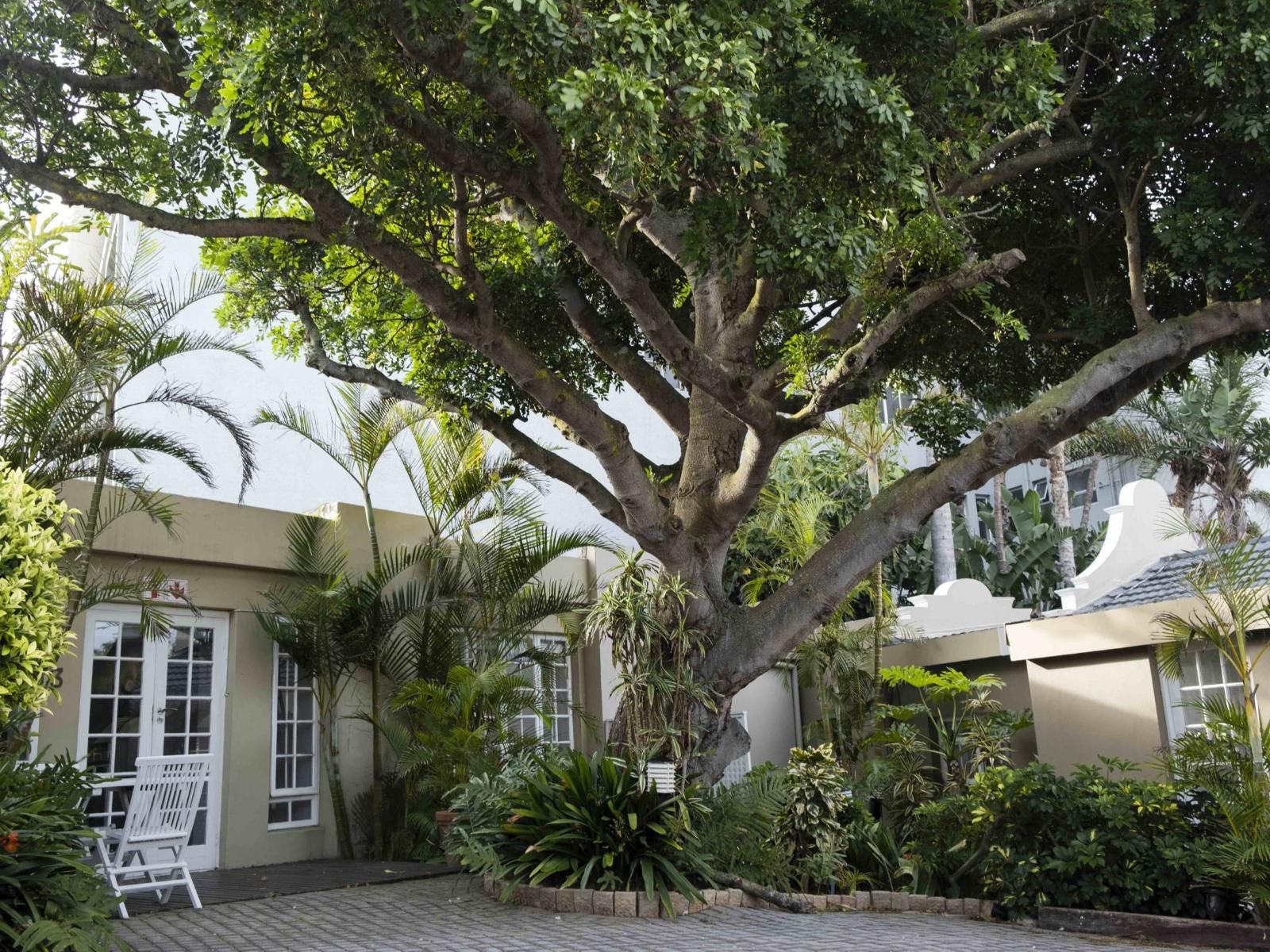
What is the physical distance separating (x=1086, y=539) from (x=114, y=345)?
Answer: 73.8ft

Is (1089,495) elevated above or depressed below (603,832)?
above

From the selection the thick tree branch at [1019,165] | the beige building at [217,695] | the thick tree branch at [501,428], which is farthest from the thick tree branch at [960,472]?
the beige building at [217,695]

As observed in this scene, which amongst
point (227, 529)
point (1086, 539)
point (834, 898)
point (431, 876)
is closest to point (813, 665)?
point (834, 898)

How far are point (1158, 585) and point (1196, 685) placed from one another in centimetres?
143

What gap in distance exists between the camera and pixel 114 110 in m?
9.29

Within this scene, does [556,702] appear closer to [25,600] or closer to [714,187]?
[714,187]

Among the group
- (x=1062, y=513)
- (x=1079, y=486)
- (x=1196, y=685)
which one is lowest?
(x=1196, y=685)

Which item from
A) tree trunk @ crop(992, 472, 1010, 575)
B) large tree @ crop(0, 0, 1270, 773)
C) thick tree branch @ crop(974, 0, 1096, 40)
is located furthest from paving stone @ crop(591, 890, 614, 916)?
tree trunk @ crop(992, 472, 1010, 575)

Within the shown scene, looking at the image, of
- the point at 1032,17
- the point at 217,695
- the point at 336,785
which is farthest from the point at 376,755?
the point at 1032,17

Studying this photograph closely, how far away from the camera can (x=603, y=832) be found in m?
8.56

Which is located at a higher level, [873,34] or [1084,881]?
[873,34]

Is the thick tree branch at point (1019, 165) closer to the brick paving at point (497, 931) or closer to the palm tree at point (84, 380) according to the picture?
the brick paving at point (497, 931)

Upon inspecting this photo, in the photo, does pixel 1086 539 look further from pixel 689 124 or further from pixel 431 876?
pixel 689 124

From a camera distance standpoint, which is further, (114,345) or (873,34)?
(114,345)
